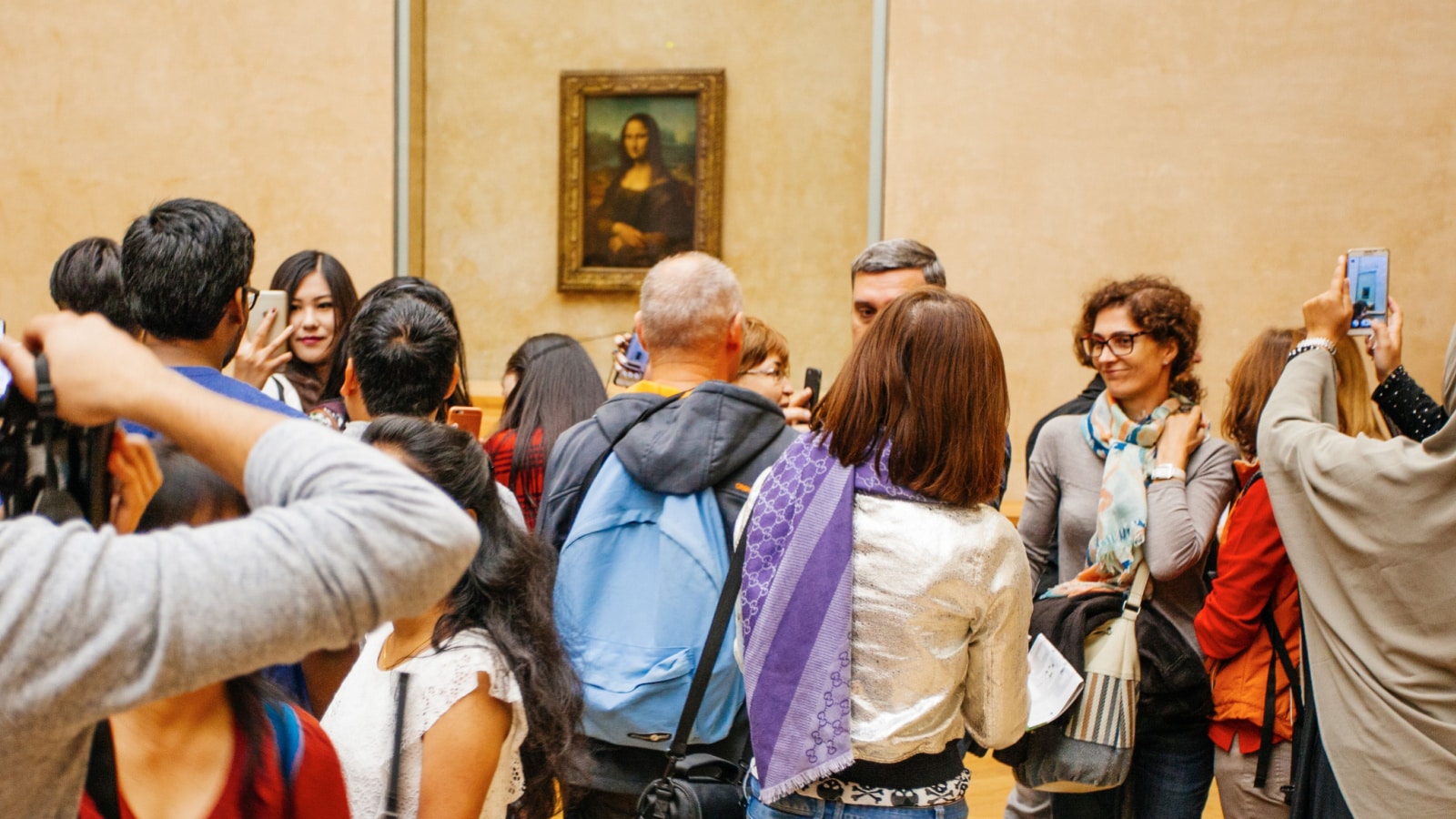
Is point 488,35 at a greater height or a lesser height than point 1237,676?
greater

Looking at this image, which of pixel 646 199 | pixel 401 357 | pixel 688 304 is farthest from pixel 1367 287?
pixel 646 199

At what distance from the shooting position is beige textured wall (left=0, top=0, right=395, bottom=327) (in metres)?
8.62

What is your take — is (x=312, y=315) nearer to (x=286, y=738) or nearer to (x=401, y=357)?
(x=401, y=357)

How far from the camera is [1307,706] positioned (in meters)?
2.91

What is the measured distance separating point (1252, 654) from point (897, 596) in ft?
4.48

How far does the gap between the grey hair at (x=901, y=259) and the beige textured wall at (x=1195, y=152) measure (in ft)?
14.3

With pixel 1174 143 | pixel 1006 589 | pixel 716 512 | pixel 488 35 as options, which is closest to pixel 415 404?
pixel 716 512

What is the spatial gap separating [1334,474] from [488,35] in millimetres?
8276

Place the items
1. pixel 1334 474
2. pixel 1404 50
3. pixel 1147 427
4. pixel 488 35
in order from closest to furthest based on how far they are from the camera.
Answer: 1. pixel 1334 474
2. pixel 1147 427
3. pixel 1404 50
4. pixel 488 35

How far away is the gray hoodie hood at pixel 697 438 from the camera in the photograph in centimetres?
276

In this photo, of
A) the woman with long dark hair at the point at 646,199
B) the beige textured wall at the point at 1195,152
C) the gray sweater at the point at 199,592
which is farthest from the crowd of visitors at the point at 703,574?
the woman with long dark hair at the point at 646,199

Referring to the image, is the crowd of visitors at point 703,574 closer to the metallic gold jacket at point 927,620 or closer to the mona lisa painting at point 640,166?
the metallic gold jacket at point 927,620

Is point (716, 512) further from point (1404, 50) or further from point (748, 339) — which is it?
point (1404, 50)

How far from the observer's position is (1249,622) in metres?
3.03
